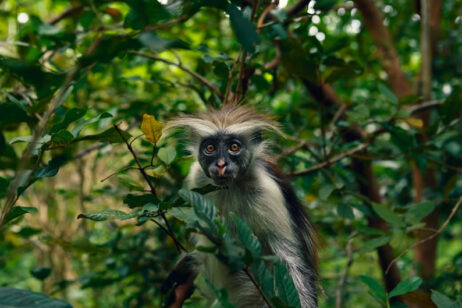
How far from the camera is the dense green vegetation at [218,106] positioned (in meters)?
1.78

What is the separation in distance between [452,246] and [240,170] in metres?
Result: 12.8

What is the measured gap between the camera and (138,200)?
200 centimetres

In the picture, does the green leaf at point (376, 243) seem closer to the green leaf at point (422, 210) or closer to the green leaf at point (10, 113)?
the green leaf at point (422, 210)

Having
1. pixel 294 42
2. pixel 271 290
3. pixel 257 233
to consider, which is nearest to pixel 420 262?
pixel 257 233

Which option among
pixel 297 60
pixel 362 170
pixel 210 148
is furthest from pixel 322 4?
pixel 362 170

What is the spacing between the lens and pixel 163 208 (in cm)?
191

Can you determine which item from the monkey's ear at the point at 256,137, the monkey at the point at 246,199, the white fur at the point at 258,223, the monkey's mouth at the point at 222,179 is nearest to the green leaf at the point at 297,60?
the monkey at the point at 246,199

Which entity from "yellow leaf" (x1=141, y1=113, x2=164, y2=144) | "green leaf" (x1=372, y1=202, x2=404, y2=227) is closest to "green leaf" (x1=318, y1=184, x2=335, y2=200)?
"green leaf" (x1=372, y1=202, x2=404, y2=227)

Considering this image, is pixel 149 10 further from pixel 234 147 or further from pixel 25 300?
pixel 234 147

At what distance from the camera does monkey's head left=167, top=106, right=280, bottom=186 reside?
351 centimetres

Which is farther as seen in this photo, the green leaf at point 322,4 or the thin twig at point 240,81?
the thin twig at point 240,81

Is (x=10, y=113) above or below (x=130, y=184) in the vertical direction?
above

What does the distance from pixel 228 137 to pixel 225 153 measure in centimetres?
17

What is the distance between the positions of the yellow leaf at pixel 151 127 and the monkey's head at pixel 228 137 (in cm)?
111
